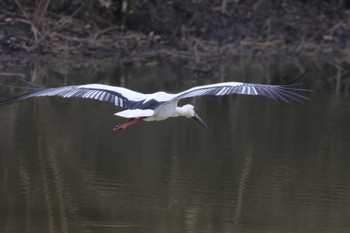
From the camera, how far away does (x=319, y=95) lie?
16.9m

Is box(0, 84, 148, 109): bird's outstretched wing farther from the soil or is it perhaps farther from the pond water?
the soil

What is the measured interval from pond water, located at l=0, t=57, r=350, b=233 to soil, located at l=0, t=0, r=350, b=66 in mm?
3707

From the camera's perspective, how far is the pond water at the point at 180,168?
9.14 metres

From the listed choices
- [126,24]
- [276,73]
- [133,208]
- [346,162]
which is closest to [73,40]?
[126,24]

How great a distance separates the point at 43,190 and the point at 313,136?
4542mm

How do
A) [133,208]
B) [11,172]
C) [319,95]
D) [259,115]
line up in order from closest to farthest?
[133,208]
[11,172]
[259,115]
[319,95]

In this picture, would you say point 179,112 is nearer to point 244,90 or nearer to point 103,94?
point 103,94

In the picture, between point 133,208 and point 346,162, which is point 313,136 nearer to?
point 346,162

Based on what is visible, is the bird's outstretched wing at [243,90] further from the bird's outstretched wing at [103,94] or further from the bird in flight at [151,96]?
the bird's outstretched wing at [103,94]

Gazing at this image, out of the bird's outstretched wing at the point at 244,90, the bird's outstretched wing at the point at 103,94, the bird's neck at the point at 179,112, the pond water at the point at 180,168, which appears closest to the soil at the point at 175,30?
the pond water at the point at 180,168

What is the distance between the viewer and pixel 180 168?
11211mm

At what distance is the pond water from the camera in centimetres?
914

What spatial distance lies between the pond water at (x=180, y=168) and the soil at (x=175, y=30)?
371 cm

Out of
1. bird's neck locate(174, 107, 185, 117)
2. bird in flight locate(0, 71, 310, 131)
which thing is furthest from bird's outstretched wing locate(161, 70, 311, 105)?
bird's neck locate(174, 107, 185, 117)
